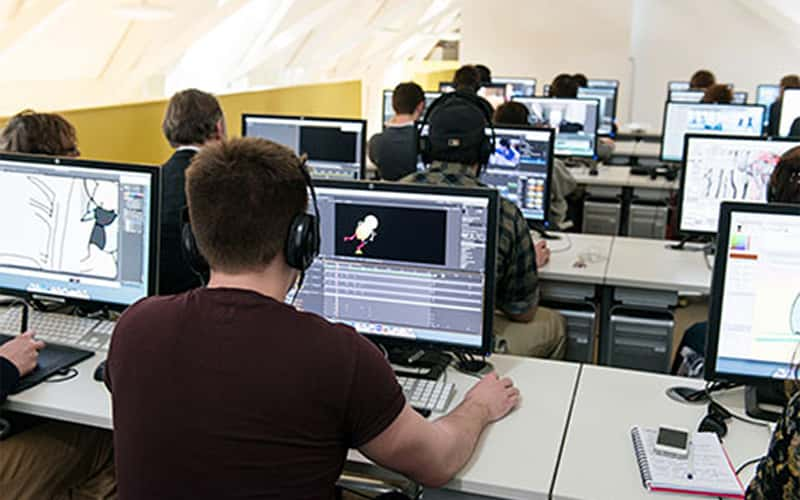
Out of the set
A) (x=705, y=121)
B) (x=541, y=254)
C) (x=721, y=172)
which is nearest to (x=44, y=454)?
(x=541, y=254)

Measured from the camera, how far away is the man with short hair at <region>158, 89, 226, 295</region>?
2666 millimetres

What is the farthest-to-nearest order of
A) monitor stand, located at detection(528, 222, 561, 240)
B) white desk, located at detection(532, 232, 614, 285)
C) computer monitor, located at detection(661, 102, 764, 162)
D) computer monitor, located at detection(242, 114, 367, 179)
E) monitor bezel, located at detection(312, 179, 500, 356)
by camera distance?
computer monitor, located at detection(661, 102, 764, 162) → computer monitor, located at detection(242, 114, 367, 179) → monitor stand, located at detection(528, 222, 561, 240) → white desk, located at detection(532, 232, 614, 285) → monitor bezel, located at detection(312, 179, 500, 356)

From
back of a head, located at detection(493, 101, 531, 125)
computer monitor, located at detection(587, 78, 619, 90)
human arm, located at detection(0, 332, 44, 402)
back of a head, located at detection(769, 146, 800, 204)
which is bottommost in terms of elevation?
human arm, located at detection(0, 332, 44, 402)

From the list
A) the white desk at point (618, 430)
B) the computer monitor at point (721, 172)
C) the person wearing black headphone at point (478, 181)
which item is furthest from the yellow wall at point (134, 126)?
the white desk at point (618, 430)

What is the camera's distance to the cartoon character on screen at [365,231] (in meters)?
2.08

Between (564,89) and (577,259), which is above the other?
(564,89)

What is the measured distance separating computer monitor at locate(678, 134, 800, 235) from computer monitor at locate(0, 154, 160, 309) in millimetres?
2228

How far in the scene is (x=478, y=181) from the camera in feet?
8.96

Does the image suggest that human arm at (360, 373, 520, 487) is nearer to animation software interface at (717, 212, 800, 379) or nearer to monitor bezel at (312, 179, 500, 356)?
monitor bezel at (312, 179, 500, 356)

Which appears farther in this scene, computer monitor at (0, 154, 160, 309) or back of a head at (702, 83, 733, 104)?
back of a head at (702, 83, 733, 104)

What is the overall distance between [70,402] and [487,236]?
1.05 metres

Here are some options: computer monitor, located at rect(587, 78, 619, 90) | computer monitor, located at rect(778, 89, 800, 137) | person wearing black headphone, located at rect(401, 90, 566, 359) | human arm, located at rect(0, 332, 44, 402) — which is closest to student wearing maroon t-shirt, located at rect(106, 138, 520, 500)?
human arm, located at rect(0, 332, 44, 402)

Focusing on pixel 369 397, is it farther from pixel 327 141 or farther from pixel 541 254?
pixel 327 141

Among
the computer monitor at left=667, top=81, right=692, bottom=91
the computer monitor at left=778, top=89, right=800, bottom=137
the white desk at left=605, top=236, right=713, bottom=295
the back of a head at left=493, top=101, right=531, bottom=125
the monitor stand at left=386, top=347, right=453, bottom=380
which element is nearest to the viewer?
the monitor stand at left=386, top=347, right=453, bottom=380
